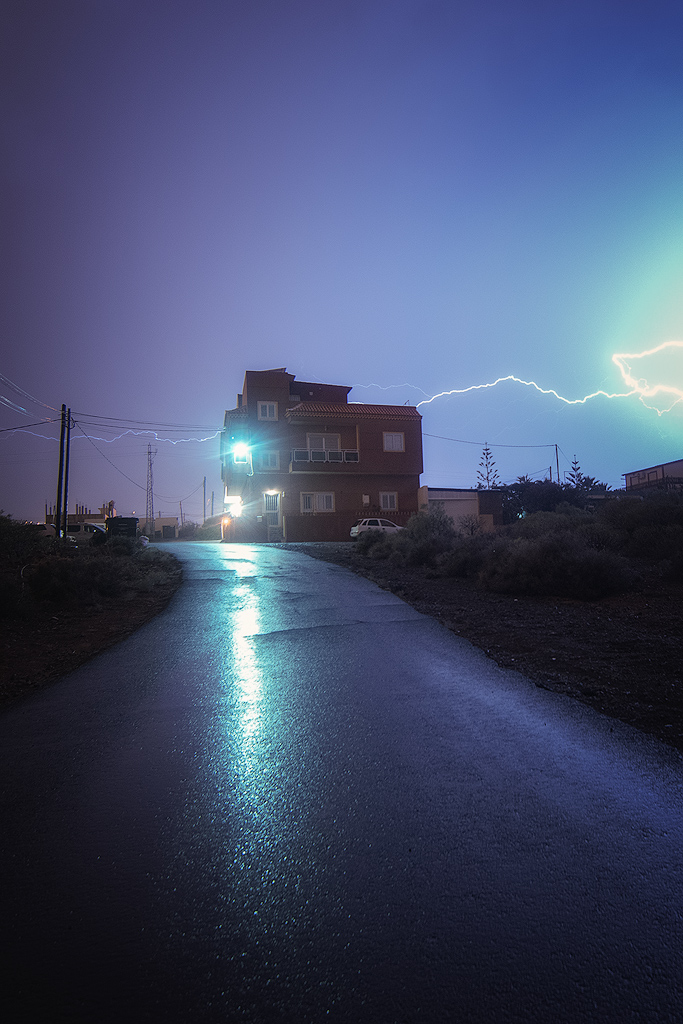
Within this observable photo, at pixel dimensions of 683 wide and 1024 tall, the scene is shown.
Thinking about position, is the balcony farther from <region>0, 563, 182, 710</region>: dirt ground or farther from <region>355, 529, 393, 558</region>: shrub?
<region>0, 563, 182, 710</region>: dirt ground

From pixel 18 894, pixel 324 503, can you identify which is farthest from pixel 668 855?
pixel 324 503

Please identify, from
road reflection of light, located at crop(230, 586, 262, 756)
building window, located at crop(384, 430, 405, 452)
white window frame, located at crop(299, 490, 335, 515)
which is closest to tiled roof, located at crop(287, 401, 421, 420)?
building window, located at crop(384, 430, 405, 452)

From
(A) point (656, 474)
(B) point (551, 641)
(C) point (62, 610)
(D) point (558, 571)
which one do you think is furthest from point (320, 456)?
(A) point (656, 474)

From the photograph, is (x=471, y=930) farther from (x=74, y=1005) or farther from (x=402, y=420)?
(x=402, y=420)

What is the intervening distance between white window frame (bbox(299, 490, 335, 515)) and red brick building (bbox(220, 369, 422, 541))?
0.07 m

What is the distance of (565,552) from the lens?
9.77 metres

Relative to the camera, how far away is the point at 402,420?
118 feet

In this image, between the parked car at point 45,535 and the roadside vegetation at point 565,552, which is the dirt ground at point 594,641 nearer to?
the roadside vegetation at point 565,552

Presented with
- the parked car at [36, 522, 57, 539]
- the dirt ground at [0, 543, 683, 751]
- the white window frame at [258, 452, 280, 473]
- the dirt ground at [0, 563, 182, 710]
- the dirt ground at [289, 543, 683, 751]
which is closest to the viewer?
the dirt ground at [289, 543, 683, 751]

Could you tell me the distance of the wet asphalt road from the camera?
5.97 feet

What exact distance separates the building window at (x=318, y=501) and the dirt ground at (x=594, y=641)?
23.1m

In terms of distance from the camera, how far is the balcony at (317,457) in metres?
33.9

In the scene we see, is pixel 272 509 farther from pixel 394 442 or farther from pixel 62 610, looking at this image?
pixel 62 610

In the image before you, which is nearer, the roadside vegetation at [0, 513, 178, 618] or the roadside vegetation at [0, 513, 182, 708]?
the roadside vegetation at [0, 513, 182, 708]
